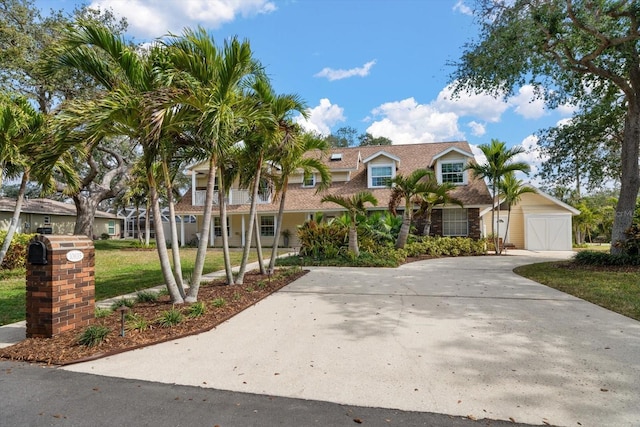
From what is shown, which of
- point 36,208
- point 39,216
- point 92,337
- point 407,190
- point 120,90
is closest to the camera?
point 92,337

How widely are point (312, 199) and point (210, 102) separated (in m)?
15.1

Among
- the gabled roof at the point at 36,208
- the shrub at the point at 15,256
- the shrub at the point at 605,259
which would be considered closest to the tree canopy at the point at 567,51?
the shrub at the point at 605,259

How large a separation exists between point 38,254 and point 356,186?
17194 mm

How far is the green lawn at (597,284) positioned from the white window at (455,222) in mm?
6366

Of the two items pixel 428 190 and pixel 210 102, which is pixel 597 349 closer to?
pixel 210 102

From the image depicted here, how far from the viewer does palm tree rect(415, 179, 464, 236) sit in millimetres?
14095

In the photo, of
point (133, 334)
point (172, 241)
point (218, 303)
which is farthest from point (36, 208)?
point (133, 334)

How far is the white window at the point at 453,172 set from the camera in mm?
18766

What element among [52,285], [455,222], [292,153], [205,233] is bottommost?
[52,285]

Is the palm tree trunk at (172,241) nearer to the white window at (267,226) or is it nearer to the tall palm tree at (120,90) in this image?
the tall palm tree at (120,90)

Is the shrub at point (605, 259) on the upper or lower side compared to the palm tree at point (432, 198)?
lower

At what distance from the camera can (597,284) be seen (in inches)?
332

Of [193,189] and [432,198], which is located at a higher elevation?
[193,189]

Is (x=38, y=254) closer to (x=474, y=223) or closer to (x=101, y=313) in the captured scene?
(x=101, y=313)
